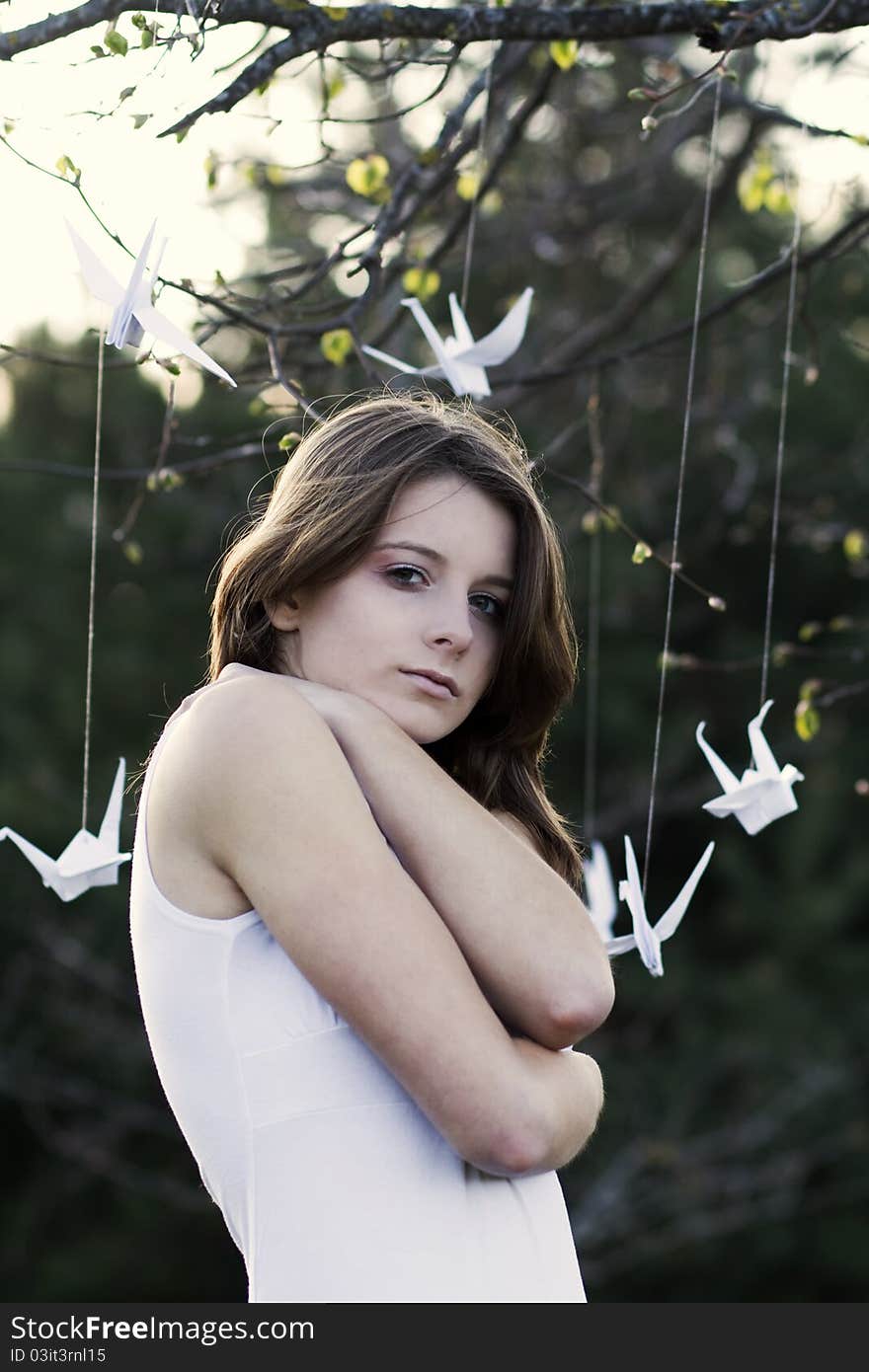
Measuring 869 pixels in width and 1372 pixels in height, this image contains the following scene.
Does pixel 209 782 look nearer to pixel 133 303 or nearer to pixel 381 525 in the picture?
pixel 381 525

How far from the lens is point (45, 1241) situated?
7.91 metres

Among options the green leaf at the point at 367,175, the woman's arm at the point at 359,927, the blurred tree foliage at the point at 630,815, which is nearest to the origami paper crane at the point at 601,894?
the woman's arm at the point at 359,927

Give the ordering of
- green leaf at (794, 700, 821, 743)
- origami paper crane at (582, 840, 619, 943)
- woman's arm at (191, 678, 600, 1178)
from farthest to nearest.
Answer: green leaf at (794, 700, 821, 743)
origami paper crane at (582, 840, 619, 943)
woman's arm at (191, 678, 600, 1178)

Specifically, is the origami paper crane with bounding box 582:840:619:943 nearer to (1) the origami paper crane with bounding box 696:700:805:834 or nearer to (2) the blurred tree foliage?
(1) the origami paper crane with bounding box 696:700:805:834

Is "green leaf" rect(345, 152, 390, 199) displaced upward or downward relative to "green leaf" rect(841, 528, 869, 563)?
upward

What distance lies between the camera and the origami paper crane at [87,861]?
65.4 inches

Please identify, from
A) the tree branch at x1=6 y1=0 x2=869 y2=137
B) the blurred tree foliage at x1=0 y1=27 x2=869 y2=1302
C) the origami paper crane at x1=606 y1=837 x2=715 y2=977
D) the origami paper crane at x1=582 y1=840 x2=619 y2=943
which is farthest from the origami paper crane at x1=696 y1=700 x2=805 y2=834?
the blurred tree foliage at x1=0 y1=27 x2=869 y2=1302

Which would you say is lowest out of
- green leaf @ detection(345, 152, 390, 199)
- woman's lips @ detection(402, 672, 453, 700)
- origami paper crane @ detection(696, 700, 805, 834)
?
origami paper crane @ detection(696, 700, 805, 834)

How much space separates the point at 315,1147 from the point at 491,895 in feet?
0.83

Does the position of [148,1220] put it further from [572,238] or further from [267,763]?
[267,763]

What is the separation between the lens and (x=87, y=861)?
66.1 inches

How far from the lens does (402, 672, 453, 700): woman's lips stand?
4.89 feet

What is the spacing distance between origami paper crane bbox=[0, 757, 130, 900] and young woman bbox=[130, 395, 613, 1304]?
10.0 inches

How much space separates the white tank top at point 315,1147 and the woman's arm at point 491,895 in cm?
13
